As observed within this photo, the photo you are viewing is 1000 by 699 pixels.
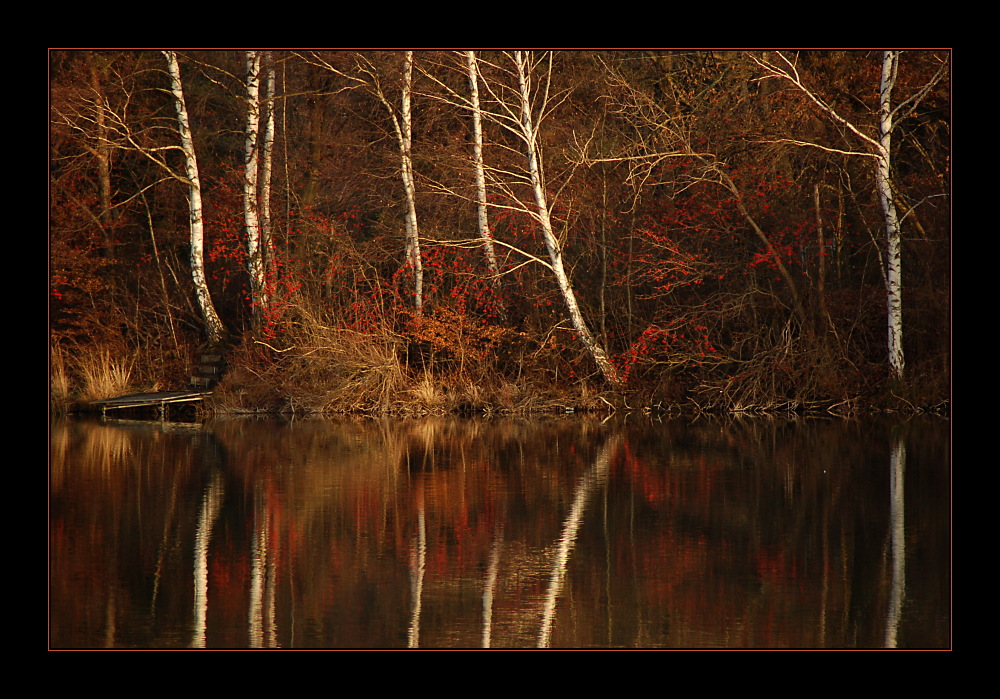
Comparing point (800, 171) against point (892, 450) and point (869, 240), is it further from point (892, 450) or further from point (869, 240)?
point (892, 450)

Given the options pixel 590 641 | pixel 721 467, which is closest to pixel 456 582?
pixel 590 641

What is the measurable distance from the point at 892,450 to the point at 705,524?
572 centimetres

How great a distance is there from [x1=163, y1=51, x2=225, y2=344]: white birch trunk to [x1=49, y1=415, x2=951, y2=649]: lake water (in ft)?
21.5

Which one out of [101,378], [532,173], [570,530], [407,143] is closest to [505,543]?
[570,530]

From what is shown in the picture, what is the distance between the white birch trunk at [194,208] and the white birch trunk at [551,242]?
6.29m

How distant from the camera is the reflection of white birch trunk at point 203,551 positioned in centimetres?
738

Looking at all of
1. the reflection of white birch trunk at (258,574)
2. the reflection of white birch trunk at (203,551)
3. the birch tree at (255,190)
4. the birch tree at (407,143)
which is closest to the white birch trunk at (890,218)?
the birch tree at (407,143)

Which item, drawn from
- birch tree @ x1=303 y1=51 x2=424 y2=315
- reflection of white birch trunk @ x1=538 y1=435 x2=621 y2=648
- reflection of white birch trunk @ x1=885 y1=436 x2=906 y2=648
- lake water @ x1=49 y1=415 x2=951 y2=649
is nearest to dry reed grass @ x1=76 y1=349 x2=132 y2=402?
lake water @ x1=49 y1=415 x2=951 y2=649

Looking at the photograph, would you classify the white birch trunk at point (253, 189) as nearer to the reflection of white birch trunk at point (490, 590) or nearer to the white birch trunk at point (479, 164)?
the white birch trunk at point (479, 164)

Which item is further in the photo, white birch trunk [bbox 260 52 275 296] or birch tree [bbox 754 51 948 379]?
white birch trunk [bbox 260 52 275 296]

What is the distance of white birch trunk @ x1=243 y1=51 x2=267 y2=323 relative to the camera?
21875mm

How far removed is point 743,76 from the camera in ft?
63.7

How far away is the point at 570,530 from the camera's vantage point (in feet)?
33.8

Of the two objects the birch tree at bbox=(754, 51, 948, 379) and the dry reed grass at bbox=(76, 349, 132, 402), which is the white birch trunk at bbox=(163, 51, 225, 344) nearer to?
the dry reed grass at bbox=(76, 349, 132, 402)
